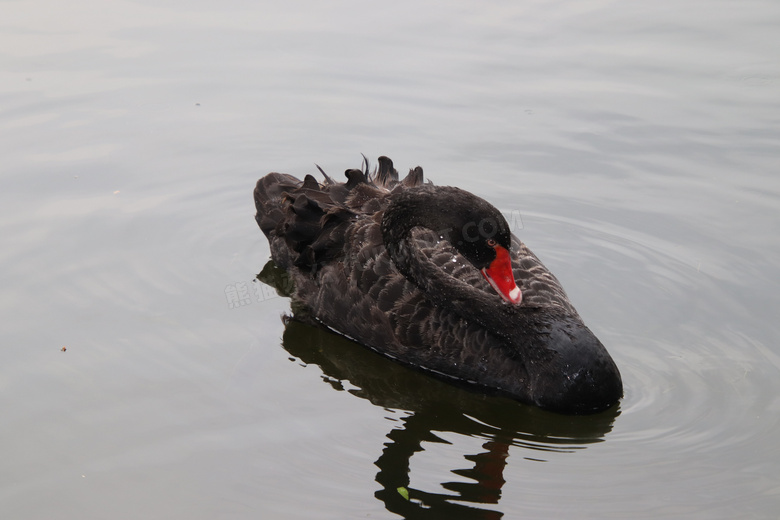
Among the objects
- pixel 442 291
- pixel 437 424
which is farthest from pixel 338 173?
pixel 437 424

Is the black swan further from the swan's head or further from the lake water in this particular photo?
the lake water

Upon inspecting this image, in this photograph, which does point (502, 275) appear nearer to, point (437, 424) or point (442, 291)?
point (442, 291)

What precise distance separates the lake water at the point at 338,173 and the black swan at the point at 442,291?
0.61 ft

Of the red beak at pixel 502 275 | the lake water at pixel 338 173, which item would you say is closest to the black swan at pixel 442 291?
the red beak at pixel 502 275

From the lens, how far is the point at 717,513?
4711mm

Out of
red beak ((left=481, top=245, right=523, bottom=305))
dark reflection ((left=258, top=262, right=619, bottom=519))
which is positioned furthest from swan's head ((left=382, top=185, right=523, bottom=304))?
dark reflection ((left=258, top=262, right=619, bottom=519))

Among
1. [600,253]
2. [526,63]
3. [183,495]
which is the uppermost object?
[526,63]

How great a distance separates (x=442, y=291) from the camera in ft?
19.7

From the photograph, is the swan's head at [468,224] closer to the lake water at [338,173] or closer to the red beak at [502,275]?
the red beak at [502,275]

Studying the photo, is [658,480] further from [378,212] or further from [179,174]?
[179,174]

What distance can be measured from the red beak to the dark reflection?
2.24ft

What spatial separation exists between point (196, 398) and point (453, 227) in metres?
1.84

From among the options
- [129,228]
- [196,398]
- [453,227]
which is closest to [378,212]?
[453,227]

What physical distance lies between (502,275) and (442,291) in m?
0.47
